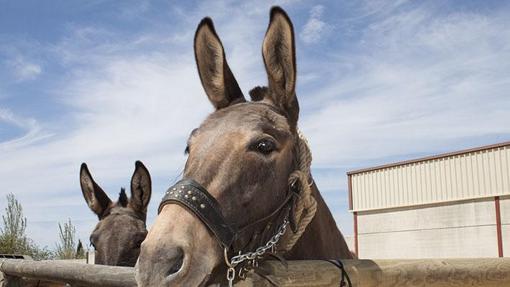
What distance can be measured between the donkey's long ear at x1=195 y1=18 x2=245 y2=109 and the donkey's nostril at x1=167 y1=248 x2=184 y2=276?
1186 mm

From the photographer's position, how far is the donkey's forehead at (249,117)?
269 cm

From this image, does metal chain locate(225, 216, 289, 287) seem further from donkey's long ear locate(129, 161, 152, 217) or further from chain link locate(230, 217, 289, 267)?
donkey's long ear locate(129, 161, 152, 217)

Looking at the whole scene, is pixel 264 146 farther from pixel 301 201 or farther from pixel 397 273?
pixel 397 273

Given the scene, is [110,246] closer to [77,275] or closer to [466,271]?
[77,275]

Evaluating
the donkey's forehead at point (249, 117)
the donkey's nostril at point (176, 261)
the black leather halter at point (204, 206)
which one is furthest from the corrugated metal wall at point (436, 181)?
the donkey's nostril at point (176, 261)

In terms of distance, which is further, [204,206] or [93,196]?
[93,196]

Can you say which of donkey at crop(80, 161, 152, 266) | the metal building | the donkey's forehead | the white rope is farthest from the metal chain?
the metal building

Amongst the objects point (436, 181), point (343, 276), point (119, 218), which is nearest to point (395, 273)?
point (343, 276)

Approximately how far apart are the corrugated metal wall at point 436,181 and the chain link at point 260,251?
22.0 m

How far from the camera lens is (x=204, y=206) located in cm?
230

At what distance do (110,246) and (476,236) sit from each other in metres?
20.8

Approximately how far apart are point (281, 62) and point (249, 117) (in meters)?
0.38

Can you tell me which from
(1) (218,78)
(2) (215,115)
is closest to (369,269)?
(2) (215,115)

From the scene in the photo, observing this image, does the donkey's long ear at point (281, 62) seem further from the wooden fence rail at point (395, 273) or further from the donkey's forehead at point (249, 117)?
the wooden fence rail at point (395, 273)
